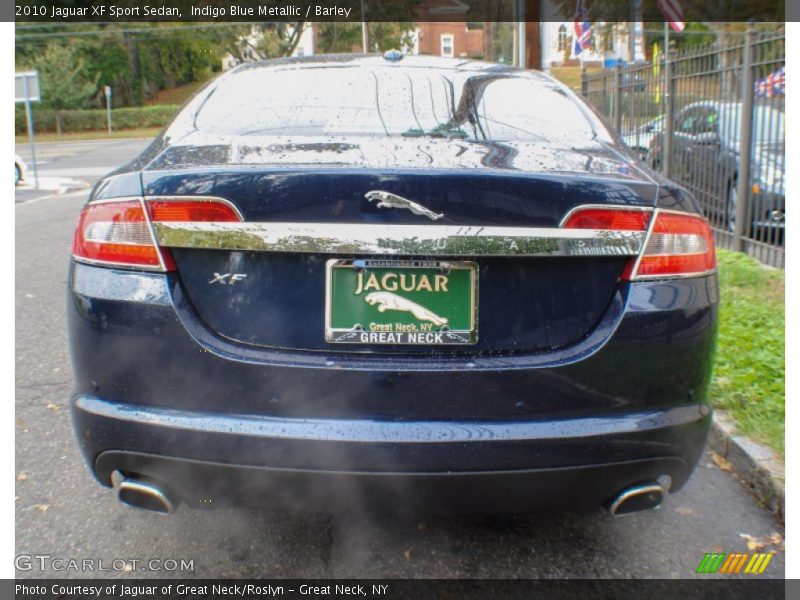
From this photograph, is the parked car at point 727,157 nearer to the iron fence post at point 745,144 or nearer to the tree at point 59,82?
the iron fence post at point 745,144

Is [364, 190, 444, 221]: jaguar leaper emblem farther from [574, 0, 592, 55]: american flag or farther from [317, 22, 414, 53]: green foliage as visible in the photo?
[317, 22, 414, 53]: green foliage

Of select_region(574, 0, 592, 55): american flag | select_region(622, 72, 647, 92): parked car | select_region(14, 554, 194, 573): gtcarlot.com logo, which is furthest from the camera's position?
select_region(574, 0, 592, 55): american flag

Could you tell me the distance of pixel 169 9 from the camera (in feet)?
157

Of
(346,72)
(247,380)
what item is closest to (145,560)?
(247,380)

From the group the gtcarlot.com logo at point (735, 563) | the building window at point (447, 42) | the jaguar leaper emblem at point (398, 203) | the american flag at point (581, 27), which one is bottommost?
the gtcarlot.com logo at point (735, 563)

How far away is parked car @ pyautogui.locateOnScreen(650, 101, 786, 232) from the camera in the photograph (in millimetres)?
7117

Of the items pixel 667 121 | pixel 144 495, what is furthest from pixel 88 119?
pixel 144 495

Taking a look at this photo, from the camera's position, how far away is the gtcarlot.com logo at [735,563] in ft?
8.63

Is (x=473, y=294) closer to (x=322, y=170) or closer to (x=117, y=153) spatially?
(x=322, y=170)

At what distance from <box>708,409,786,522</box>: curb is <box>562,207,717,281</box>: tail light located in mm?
1249

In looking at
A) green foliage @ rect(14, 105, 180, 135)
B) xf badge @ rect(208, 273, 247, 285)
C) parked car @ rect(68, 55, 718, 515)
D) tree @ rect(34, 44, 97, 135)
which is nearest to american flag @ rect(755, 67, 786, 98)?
parked car @ rect(68, 55, 718, 515)

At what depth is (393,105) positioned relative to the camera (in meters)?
2.80

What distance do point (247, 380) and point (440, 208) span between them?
72 cm

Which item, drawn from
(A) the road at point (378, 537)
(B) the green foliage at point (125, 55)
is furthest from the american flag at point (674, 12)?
(B) the green foliage at point (125, 55)
